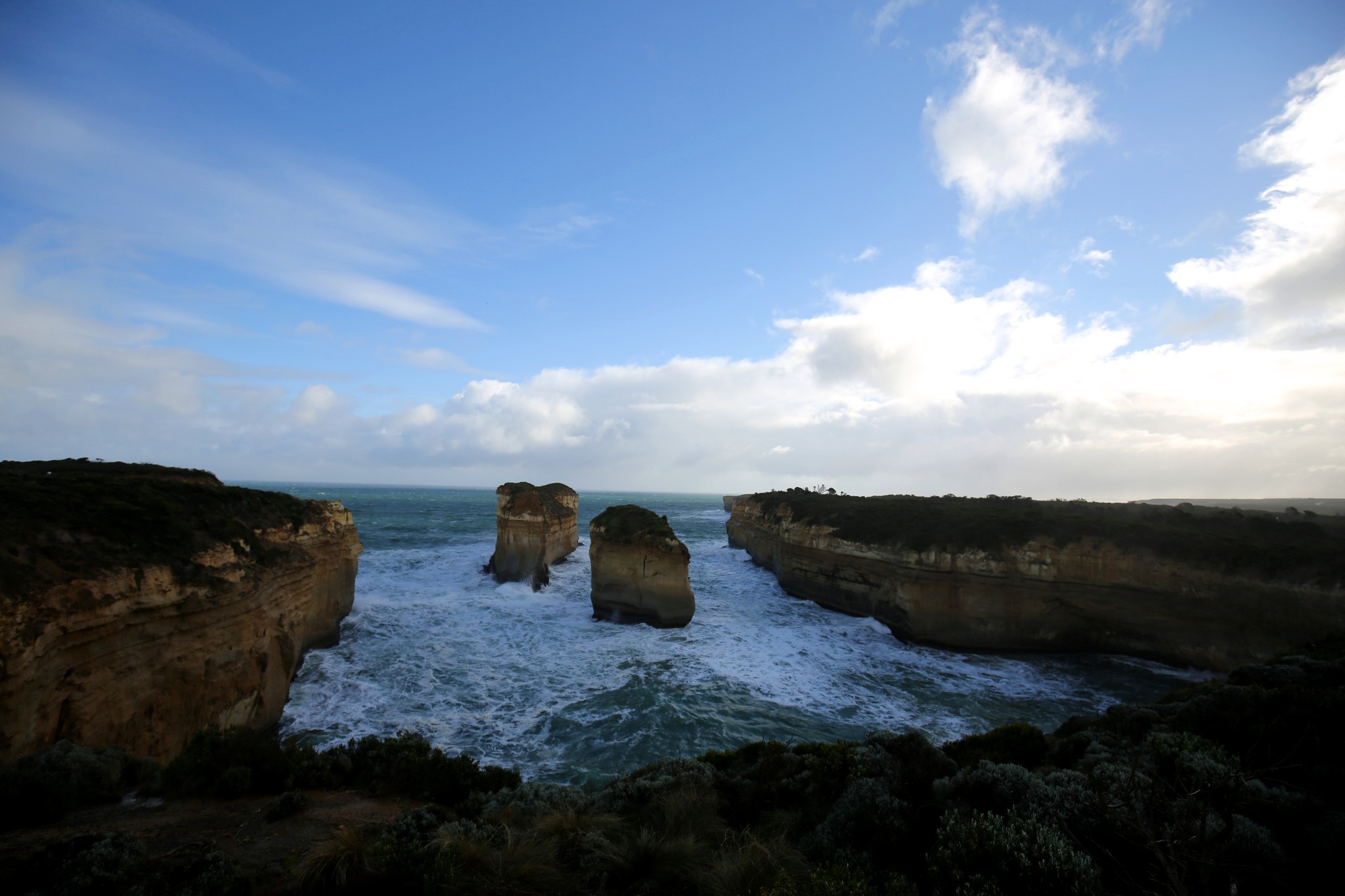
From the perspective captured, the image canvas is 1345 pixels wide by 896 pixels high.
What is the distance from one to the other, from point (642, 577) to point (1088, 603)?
16465mm

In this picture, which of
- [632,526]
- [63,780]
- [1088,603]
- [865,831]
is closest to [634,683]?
[632,526]

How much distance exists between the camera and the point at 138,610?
Result: 28.6 ft

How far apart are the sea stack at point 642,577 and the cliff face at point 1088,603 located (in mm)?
8241

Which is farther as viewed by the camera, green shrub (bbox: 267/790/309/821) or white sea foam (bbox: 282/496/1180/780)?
white sea foam (bbox: 282/496/1180/780)

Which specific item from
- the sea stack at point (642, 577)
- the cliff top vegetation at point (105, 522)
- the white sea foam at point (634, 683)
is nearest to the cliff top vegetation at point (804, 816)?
the cliff top vegetation at point (105, 522)

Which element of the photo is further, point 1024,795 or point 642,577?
point 642,577

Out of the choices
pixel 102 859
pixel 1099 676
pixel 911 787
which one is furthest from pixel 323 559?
pixel 1099 676

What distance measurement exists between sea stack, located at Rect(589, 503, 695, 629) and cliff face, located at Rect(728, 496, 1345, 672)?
8.24 m

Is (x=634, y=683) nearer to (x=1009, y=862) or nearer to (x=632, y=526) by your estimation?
(x=632, y=526)

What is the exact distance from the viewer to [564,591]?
2584 cm

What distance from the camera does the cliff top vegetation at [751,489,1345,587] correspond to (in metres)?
15.3

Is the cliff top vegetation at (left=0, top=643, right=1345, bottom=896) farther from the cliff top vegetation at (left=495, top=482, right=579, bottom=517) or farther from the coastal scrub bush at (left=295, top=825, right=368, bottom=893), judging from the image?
the cliff top vegetation at (left=495, top=482, right=579, bottom=517)

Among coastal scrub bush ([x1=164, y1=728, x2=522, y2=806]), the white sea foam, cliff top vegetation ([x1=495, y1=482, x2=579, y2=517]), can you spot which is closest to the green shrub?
coastal scrub bush ([x1=164, y1=728, x2=522, y2=806])

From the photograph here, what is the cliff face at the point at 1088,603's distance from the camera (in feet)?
49.5
